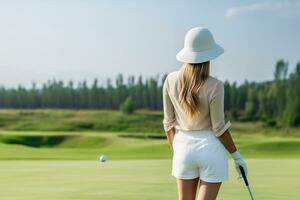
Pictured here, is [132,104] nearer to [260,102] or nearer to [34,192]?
[260,102]

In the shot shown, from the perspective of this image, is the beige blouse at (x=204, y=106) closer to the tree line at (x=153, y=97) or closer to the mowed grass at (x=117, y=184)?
the mowed grass at (x=117, y=184)

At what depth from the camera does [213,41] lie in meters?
6.72

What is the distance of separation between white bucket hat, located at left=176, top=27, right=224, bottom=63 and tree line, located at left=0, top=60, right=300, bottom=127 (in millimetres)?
105619

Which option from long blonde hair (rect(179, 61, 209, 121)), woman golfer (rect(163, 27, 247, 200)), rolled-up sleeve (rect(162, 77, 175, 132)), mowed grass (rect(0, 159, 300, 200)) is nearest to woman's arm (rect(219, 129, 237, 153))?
woman golfer (rect(163, 27, 247, 200))

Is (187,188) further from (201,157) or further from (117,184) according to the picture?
(117,184)

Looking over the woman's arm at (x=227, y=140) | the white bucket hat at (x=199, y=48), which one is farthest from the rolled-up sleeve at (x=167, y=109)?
the woman's arm at (x=227, y=140)

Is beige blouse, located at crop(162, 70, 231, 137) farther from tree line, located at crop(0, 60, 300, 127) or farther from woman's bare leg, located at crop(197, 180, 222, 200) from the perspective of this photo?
tree line, located at crop(0, 60, 300, 127)

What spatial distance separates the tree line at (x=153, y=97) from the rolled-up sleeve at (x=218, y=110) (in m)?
106

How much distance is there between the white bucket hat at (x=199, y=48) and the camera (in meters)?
6.59

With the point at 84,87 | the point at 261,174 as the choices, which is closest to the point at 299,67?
the point at 84,87

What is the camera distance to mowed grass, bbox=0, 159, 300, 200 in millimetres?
12703

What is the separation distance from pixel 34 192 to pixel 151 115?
129709 mm

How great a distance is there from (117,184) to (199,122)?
8.20 m

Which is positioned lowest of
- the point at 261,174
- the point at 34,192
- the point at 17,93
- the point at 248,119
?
the point at 17,93
